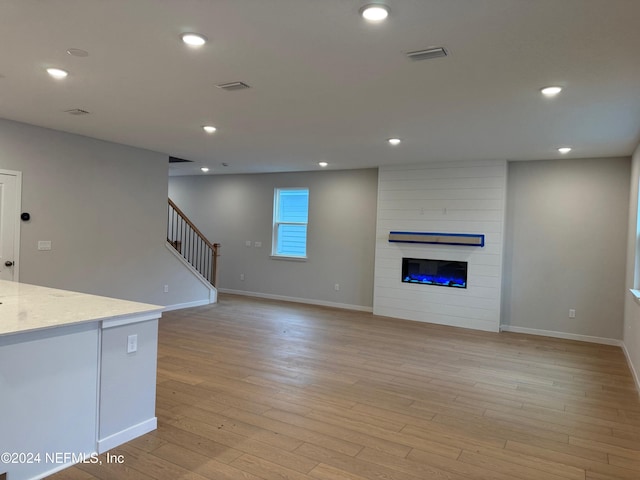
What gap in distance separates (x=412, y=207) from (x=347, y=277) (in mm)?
1860

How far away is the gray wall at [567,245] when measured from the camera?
6176 mm

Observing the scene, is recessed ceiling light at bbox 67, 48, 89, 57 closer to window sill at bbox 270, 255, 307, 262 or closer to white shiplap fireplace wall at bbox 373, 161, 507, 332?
white shiplap fireplace wall at bbox 373, 161, 507, 332

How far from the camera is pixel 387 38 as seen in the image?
104 inches

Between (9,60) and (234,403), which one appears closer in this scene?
(9,60)

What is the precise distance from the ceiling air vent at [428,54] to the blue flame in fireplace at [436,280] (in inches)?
187

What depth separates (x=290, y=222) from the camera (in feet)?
29.6

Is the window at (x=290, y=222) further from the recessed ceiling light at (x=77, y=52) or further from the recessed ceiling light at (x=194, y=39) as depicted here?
the recessed ceiling light at (x=194, y=39)

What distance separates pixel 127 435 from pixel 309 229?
6169 mm

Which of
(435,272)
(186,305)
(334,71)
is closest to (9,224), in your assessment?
(186,305)

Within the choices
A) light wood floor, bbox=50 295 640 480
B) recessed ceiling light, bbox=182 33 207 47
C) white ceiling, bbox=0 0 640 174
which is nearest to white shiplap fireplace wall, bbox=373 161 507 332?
light wood floor, bbox=50 295 640 480

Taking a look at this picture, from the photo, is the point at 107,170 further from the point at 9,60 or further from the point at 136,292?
the point at 9,60

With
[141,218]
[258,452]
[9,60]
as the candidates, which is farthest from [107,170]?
[258,452]

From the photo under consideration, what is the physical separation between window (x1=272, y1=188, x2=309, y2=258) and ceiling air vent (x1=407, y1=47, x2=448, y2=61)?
5.96 meters

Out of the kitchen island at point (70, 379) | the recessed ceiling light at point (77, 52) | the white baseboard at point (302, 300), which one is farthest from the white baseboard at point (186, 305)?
the recessed ceiling light at point (77, 52)
